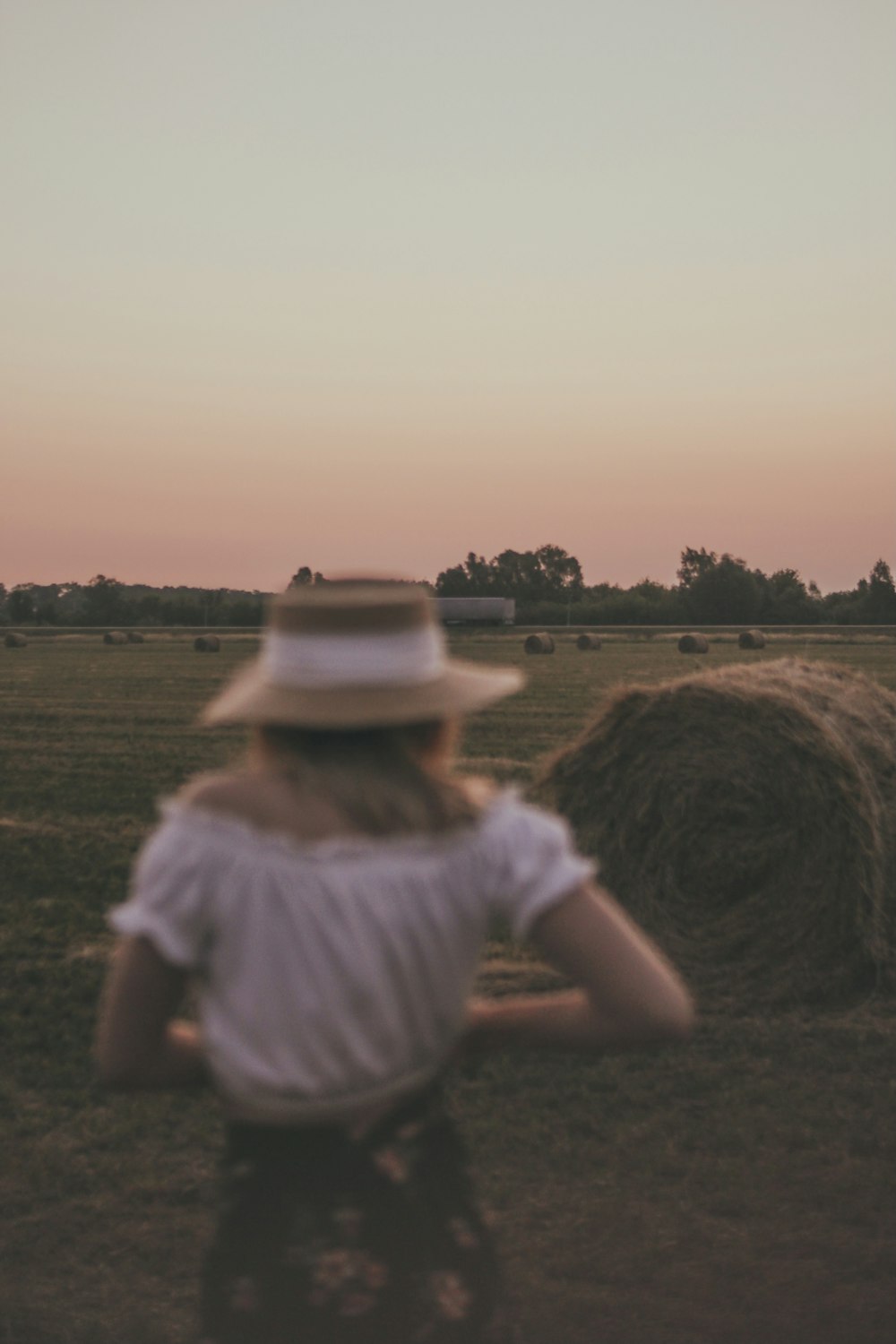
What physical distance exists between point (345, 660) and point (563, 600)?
132m

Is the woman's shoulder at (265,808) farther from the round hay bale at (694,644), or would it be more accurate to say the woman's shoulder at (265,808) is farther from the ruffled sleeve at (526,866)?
the round hay bale at (694,644)

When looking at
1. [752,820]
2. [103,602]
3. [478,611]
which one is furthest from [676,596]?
[752,820]

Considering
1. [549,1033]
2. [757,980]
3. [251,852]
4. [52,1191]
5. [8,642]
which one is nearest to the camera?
[251,852]

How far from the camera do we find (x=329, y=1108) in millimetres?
1812

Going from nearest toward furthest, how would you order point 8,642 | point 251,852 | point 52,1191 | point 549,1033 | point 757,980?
point 251,852, point 549,1033, point 52,1191, point 757,980, point 8,642

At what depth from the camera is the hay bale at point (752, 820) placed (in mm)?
7551

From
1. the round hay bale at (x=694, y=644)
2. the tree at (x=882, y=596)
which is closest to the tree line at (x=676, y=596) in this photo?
the tree at (x=882, y=596)

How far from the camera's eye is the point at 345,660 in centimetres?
179

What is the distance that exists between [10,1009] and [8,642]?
53.8 meters

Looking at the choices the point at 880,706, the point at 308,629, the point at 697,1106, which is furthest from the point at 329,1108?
the point at 880,706

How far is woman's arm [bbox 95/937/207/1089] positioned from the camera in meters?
1.75

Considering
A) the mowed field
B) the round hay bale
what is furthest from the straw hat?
the round hay bale

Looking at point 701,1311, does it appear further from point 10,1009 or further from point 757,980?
point 10,1009

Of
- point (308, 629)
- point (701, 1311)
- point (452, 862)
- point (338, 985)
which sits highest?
point (308, 629)
